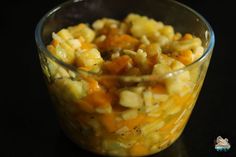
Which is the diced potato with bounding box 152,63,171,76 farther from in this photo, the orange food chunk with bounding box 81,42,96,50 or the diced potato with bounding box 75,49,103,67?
the orange food chunk with bounding box 81,42,96,50

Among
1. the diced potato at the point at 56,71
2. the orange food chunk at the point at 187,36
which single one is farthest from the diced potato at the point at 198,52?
the diced potato at the point at 56,71

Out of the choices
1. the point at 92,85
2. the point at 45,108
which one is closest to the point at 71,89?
the point at 92,85

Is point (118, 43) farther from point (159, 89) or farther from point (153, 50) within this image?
point (159, 89)

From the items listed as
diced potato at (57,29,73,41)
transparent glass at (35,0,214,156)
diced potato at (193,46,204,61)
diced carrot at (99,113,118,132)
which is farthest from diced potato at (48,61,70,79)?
diced potato at (193,46,204,61)

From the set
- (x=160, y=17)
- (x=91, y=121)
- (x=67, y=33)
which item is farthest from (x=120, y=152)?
(x=160, y=17)

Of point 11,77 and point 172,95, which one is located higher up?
point 172,95

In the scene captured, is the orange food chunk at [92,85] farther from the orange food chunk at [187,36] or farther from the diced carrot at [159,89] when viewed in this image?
the orange food chunk at [187,36]

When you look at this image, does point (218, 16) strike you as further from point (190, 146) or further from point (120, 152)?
point (120, 152)
